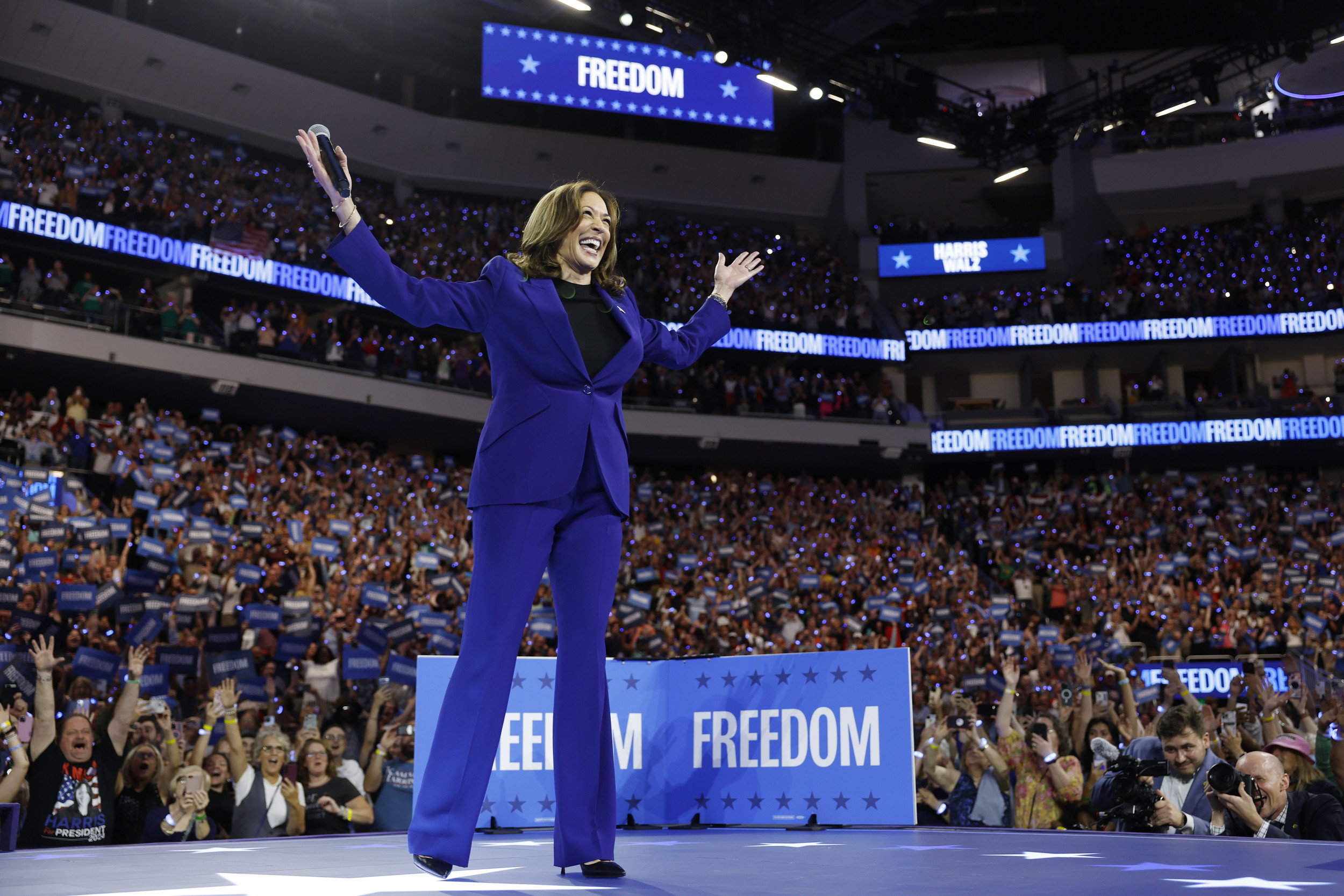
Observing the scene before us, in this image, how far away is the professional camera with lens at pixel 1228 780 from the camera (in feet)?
10.9

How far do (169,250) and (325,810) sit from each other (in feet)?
53.5

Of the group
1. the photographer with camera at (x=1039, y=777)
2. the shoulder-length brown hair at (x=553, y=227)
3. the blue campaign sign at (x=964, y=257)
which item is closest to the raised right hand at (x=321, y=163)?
the shoulder-length brown hair at (x=553, y=227)

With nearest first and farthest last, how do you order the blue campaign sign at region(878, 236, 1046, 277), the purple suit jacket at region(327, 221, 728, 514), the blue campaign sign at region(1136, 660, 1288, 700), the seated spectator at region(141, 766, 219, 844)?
1. the purple suit jacket at region(327, 221, 728, 514)
2. the seated spectator at region(141, 766, 219, 844)
3. the blue campaign sign at region(1136, 660, 1288, 700)
4. the blue campaign sign at region(878, 236, 1046, 277)

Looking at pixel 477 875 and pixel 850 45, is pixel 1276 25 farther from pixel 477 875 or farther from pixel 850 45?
pixel 477 875

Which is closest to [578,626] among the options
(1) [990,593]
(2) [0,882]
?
(2) [0,882]

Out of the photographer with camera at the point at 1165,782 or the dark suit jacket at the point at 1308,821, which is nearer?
the photographer with camera at the point at 1165,782

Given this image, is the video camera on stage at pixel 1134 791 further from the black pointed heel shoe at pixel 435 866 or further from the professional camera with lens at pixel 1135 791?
the black pointed heel shoe at pixel 435 866

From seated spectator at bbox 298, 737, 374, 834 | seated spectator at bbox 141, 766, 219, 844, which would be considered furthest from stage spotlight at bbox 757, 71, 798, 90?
seated spectator at bbox 141, 766, 219, 844

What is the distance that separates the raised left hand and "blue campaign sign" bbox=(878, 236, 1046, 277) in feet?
84.4

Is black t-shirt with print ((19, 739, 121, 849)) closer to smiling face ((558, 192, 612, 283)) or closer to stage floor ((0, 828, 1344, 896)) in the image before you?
stage floor ((0, 828, 1344, 896))

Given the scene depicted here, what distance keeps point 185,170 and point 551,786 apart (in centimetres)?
1977

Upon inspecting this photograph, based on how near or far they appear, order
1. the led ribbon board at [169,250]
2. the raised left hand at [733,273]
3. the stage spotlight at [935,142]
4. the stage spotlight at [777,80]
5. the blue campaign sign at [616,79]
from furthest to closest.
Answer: the blue campaign sign at [616,79] → the stage spotlight at [935,142] → the stage spotlight at [777,80] → the led ribbon board at [169,250] → the raised left hand at [733,273]

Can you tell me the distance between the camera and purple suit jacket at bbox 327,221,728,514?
282 cm

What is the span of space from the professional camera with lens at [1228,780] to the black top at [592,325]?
→ 2107 millimetres
